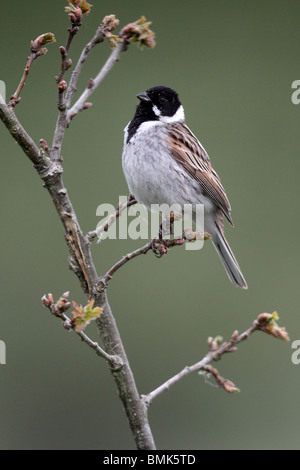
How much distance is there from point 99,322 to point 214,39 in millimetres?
4055

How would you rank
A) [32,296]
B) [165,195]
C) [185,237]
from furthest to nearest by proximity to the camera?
[32,296] → [165,195] → [185,237]

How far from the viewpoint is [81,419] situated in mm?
4535

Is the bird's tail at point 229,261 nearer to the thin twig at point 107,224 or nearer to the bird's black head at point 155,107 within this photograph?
the bird's black head at point 155,107

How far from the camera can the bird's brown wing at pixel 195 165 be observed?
3330 millimetres

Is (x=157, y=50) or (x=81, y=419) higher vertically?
(x=157, y=50)

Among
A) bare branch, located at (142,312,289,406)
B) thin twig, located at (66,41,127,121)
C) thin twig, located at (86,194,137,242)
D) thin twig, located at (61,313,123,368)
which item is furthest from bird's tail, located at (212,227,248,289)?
thin twig, located at (66,41,127,121)

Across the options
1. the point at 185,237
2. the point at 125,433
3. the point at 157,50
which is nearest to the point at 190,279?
the point at 125,433

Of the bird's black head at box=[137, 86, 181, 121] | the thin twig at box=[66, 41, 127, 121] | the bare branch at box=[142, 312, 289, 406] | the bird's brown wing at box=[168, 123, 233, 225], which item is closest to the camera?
the thin twig at box=[66, 41, 127, 121]

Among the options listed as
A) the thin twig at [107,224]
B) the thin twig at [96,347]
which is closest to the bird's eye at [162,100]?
the thin twig at [107,224]

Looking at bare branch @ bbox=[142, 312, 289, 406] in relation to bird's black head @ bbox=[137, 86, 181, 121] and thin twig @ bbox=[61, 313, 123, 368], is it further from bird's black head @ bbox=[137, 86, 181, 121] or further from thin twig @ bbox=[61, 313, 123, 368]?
bird's black head @ bbox=[137, 86, 181, 121]

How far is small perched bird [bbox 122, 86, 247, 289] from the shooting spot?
316cm

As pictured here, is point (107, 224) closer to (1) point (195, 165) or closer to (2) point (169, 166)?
(2) point (169, 166)

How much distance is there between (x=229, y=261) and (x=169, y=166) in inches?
20.7

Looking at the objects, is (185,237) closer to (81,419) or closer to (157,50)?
(81,419)
